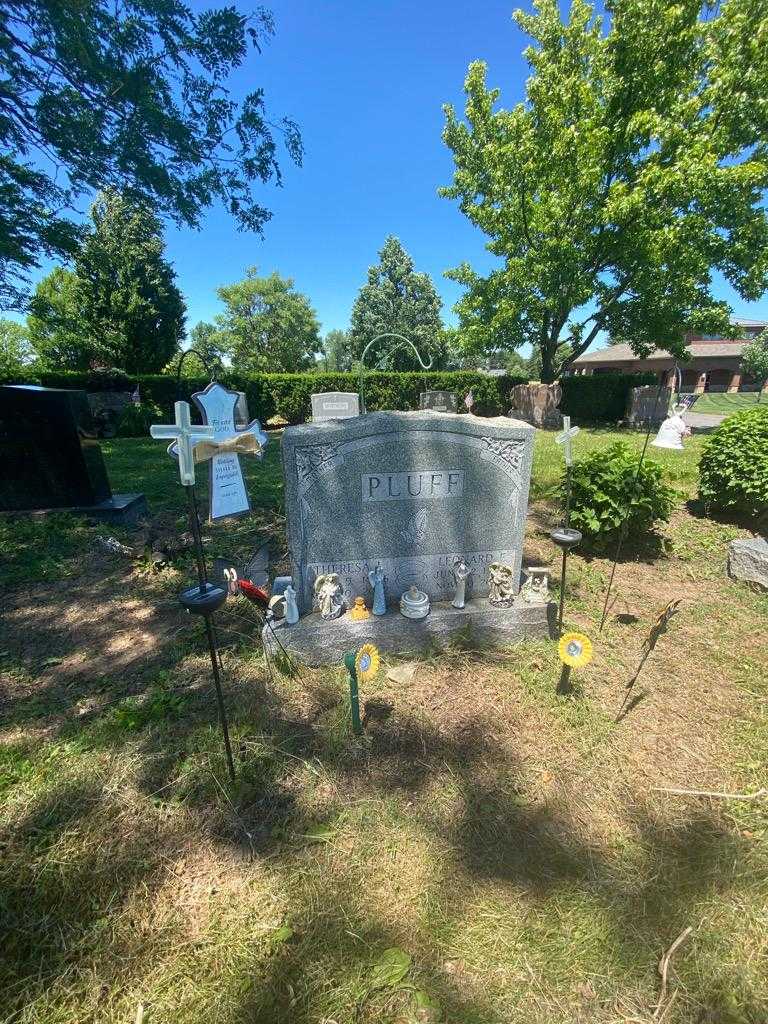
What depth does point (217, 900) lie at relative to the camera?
5.47ft

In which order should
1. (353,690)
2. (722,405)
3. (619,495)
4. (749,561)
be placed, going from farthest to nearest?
(722,405), (619,495), (749,561), (353,690)

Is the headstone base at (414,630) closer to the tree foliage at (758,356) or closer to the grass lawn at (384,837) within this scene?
the grass lawn at (384,837)

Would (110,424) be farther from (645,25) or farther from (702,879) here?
(645,25)

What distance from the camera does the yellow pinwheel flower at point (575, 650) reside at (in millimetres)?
2301

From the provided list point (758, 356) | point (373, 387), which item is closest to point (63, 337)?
Answer: point (373, 387)

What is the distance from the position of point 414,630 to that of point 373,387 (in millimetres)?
16721

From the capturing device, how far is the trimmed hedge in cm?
1476

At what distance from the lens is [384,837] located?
189 centimetres

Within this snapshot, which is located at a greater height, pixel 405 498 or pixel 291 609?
pixel 405 498

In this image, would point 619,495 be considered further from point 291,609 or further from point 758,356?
point 758,356

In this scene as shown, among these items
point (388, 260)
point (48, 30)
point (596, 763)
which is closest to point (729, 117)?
point (48, 30)

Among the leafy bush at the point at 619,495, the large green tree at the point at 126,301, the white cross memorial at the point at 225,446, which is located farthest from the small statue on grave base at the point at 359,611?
the large green tree at the point at 126,301

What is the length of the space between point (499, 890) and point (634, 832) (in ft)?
2.30

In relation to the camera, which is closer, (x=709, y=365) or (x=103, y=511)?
(x=103, y=511)
